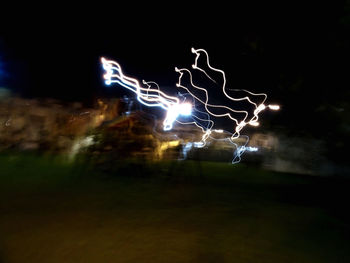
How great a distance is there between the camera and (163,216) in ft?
23.7

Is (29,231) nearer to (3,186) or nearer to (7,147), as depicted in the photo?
(3,186)

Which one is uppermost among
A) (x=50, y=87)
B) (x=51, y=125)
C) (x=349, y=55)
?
(x=50, y=87)

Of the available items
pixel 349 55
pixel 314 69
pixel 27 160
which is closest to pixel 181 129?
pixel 27 160

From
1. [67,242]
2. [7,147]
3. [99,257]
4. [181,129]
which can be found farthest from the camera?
[181,129]

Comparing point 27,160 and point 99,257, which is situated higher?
point 27,160

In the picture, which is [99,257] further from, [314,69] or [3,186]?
[314,69]

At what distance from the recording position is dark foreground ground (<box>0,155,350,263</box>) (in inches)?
207

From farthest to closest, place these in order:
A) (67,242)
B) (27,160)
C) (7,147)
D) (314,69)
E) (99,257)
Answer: (7,147) → (27,160) → (314,69) → (67,242) → (99,257)

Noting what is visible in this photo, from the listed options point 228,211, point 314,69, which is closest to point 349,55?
point 314,69

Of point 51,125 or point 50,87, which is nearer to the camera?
point 51,125

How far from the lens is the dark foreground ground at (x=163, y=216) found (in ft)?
17.2

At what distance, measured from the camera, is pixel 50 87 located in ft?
68.3

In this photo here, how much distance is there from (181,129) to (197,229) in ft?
45.5

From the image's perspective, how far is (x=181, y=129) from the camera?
20219mm
